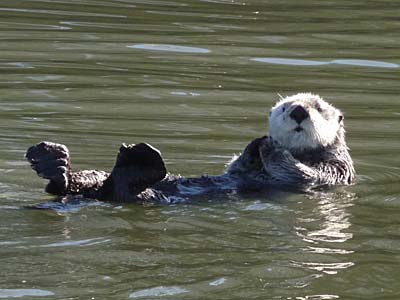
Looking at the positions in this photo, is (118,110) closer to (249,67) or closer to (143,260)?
(249,67)

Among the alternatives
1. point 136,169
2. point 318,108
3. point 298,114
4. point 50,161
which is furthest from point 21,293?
point 318,108

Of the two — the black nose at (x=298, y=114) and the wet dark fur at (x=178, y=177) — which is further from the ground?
the black nose at (x=298, y=114)

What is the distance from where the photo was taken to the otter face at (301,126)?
7957 millimetres

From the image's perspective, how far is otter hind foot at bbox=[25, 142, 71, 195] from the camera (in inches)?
273

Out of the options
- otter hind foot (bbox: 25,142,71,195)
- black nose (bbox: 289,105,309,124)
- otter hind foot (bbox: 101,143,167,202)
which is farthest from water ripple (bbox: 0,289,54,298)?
black nose (bbox: 289,105,309,124)

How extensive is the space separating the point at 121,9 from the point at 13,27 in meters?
1.68

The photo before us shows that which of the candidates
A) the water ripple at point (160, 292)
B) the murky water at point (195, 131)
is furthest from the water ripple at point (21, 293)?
the water ripple at point (160, 292)

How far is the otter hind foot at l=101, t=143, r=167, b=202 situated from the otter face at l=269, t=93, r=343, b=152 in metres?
1.22

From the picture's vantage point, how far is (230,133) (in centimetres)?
967

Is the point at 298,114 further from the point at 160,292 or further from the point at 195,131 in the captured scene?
the point at 160,292

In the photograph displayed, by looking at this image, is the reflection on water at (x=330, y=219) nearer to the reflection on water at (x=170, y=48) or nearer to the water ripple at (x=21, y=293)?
the water ripple at (x=21, y=293)

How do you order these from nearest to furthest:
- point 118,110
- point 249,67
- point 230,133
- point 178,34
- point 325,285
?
point 325,285 → point 230,133 → point 118,110 → point 249,67 → point 178,34

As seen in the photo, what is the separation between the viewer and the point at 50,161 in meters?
6.95

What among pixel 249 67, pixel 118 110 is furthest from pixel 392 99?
pixel 118 110
